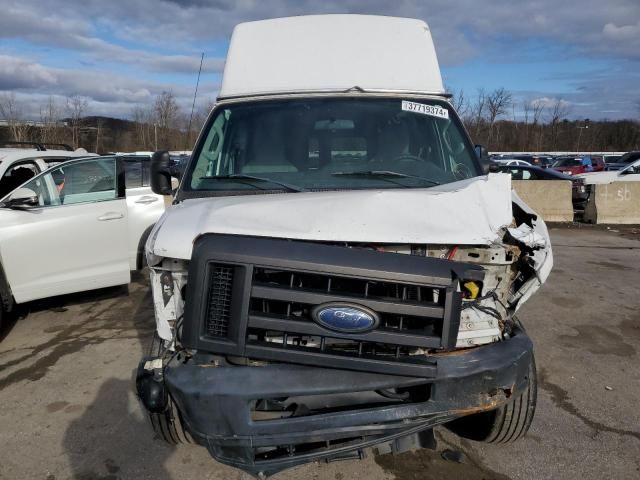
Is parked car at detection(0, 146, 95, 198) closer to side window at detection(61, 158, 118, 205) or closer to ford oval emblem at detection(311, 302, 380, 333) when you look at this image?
side window at detection(61, 158, 118, 205)

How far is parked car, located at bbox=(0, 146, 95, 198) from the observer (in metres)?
6.00

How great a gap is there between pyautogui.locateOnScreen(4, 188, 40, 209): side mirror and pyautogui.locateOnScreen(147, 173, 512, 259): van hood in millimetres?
3453

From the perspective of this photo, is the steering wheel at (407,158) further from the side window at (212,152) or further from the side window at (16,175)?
the side window at (16,175)

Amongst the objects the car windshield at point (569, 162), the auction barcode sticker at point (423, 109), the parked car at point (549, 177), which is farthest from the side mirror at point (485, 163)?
the car windshield at point (569, 162)

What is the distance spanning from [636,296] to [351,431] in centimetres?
606

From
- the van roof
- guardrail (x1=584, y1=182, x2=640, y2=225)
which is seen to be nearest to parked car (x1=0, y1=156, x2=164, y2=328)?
the van roof

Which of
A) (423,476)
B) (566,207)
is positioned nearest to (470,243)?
(423,476)

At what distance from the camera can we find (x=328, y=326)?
235 centimetres

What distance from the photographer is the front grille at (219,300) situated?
2.44 meters

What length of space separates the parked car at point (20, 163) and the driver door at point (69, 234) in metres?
0.51

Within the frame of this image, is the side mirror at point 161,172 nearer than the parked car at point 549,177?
Yes

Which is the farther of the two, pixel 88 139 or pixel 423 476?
pixel 88 139

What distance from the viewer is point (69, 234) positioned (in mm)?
5738

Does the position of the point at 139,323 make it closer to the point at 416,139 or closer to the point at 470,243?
the point at 416,139
